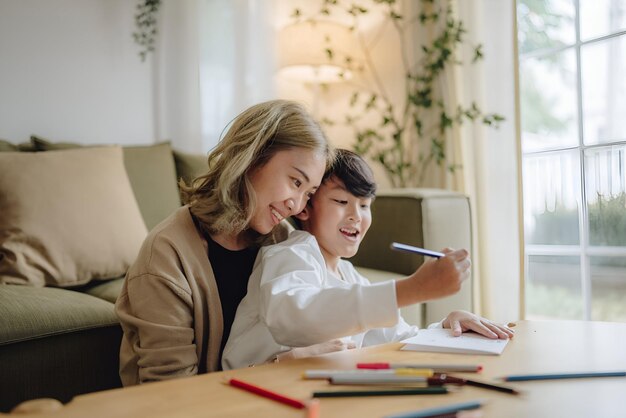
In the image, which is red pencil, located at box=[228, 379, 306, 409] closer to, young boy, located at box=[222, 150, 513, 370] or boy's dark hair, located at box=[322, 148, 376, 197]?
young boy, located at box=[222, 150, 513, 370]

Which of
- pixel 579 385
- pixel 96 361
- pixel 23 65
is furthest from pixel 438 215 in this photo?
pixel 23 65

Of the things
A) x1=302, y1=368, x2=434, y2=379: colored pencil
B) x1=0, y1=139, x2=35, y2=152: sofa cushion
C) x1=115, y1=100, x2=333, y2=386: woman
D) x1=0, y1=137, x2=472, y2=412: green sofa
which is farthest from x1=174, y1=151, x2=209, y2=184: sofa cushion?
x1=302, y1=368, x2=434, y2=379: colored pencil

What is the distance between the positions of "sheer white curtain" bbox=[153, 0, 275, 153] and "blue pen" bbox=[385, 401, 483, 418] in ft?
8.01

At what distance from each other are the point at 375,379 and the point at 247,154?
0.60 meters

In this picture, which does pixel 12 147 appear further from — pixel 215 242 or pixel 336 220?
pixel 336 220

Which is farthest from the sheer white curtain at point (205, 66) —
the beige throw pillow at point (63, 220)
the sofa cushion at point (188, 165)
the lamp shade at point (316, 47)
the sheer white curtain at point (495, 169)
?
the sheer white curtain at point (495, 169)

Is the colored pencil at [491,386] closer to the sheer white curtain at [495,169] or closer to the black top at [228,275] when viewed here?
the black top at [228,275]

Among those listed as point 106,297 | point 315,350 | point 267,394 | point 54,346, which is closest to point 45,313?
point 54,346

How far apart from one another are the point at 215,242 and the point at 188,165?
1235 mm

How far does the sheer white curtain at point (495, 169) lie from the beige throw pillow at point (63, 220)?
138cm

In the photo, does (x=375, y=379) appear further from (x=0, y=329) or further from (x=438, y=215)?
(x=438, y=215)

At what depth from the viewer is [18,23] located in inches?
94.9

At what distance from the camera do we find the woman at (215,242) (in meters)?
1.08

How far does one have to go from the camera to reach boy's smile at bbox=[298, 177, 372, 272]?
126cm
